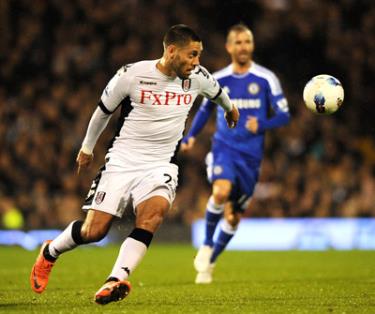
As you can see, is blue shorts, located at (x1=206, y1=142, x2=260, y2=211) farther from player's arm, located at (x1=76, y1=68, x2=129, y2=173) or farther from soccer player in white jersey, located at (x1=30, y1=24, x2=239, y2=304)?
player's arm, located at (x1=76, y1=68, x2=129, y2=173)

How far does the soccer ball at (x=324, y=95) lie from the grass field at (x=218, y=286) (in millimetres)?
1631

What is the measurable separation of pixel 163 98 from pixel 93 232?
1163 millimetres

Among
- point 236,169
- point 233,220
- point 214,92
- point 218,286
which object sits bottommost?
point 218,286

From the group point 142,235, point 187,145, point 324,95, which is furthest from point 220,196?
point 142,235

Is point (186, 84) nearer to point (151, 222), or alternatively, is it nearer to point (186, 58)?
point (186, 58)

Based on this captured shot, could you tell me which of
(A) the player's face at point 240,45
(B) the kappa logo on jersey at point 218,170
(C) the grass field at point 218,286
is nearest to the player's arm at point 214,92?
(C) the grass field at point 218,286

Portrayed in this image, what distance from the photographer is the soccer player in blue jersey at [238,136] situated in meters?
9.59

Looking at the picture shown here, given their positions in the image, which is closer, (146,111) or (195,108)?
(146,111)

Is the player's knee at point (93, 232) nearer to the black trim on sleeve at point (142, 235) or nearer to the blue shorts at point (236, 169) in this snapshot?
the black trim on sleeve at point (142, 235)

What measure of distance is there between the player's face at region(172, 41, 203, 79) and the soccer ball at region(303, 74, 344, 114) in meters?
1.63

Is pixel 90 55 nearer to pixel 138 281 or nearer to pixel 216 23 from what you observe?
pixel 216 23

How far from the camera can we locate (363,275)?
31.3ft

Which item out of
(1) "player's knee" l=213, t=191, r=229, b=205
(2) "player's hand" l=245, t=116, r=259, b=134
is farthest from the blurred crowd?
(2) "player's hand" l=245, t=116, r=259, b=134

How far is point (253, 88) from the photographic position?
9.72 metres
